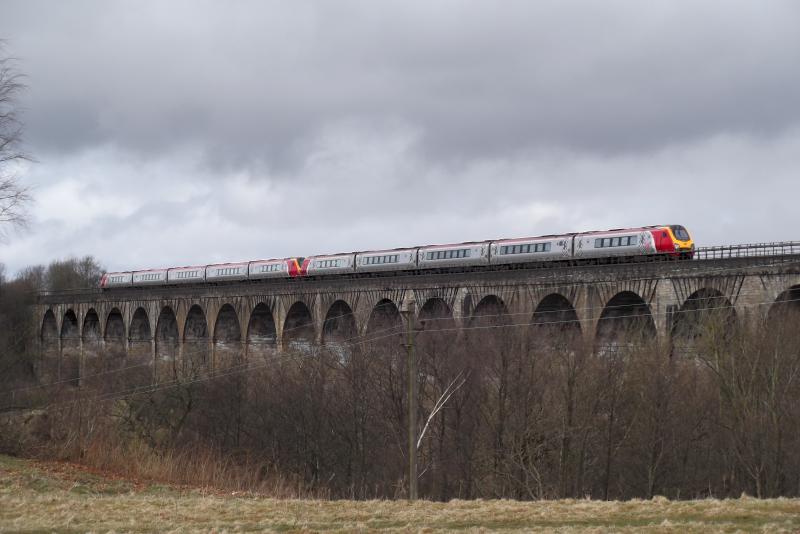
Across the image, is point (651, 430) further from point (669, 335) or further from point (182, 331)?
point (182, 331)

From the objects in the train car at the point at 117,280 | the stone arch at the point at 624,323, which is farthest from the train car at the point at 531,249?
the train car at the point at 117,280

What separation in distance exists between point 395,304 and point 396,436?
602 inches

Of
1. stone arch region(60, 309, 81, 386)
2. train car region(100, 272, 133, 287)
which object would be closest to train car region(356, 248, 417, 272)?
stone arch region(60, 309, 81, 386)

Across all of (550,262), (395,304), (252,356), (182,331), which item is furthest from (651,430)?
(182,331)

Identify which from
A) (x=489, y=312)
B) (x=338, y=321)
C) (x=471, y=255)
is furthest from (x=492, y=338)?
(x=338, y=321)

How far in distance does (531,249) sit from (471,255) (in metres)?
4.57

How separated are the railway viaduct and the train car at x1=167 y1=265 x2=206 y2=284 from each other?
2925mm

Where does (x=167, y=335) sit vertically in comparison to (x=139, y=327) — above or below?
below

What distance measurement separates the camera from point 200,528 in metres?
13.1

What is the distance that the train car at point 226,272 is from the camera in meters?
70.1

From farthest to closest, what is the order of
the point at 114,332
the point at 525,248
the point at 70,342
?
1. the point at 70,342
2. the point at 114,332
3. the point at 525,248

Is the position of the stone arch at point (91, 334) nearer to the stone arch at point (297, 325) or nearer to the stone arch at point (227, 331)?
the stone arch at point (227, 331)

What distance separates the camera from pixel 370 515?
14180 millimetres

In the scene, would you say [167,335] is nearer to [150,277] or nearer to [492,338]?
[150,277]
